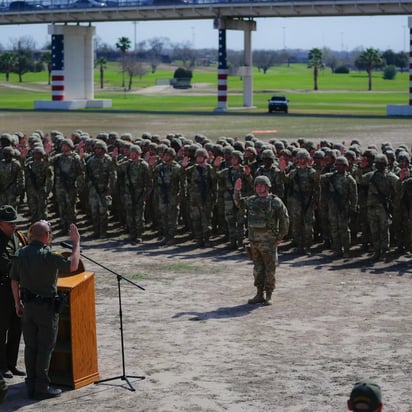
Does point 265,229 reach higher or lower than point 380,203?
higher

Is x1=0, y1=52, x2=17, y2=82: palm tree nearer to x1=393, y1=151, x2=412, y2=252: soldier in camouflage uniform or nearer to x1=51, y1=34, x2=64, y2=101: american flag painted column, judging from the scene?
x1=51, y1=34, x2=64, y2=101: american flag painted column

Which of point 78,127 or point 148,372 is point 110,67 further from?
point 148,372

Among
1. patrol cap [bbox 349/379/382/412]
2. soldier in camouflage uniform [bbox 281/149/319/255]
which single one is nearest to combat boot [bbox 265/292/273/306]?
soldier in camouflage uniform [bbox 281/149/319/255]

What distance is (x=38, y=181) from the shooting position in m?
19.7

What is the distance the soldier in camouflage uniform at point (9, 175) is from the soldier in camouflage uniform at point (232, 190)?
12.2 ft

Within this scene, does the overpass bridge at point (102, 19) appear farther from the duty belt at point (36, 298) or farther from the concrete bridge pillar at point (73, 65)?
the duty belt at point (36, 298)

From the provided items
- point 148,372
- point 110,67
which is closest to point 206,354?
point 148,372

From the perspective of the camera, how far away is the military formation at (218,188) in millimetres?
17297

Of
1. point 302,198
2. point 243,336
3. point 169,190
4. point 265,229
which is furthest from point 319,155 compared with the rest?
point 243,336

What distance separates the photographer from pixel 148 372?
1058 centimetres

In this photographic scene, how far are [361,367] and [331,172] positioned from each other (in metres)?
7.19

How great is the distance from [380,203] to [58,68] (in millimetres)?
56250

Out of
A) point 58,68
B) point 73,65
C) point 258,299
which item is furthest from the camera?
point 73,65

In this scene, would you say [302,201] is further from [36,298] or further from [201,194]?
[36,298]
